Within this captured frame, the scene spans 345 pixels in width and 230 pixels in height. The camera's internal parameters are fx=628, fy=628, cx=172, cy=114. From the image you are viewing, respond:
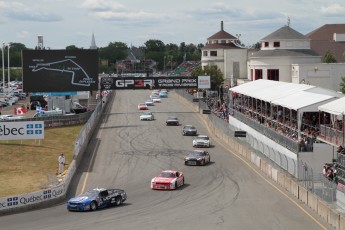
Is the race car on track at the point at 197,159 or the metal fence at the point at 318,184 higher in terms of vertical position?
the metal fence at the point at 318,184

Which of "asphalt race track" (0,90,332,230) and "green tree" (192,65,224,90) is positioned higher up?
"green tree" (192,65,224,90)

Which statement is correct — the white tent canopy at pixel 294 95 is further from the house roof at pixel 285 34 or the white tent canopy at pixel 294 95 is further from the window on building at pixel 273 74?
the house roof at pixel 285 34

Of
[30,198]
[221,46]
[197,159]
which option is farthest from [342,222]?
[221,46]

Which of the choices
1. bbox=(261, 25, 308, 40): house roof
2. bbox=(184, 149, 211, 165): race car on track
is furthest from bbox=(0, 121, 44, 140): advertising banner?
bbox=(261, 25, 308, 40): house roof

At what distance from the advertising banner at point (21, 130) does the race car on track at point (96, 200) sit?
805 inches

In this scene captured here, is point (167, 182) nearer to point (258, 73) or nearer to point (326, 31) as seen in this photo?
point (258, 73)

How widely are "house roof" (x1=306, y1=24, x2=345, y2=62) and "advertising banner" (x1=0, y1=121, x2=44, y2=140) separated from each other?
77465 millimetres

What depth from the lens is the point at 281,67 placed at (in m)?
89.6

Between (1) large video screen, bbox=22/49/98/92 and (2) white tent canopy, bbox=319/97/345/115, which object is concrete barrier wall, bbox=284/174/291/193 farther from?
(1) large video screen, bbox=22/49/98/92

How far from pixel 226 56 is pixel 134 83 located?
A: 38.0 m

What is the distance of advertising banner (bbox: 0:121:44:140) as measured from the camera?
52688 mm

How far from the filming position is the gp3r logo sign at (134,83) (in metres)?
92.5

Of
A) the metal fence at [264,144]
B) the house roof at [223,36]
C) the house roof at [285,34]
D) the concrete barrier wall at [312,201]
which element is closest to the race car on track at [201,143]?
the metal fence at [264,144]

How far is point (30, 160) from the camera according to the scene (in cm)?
5094
